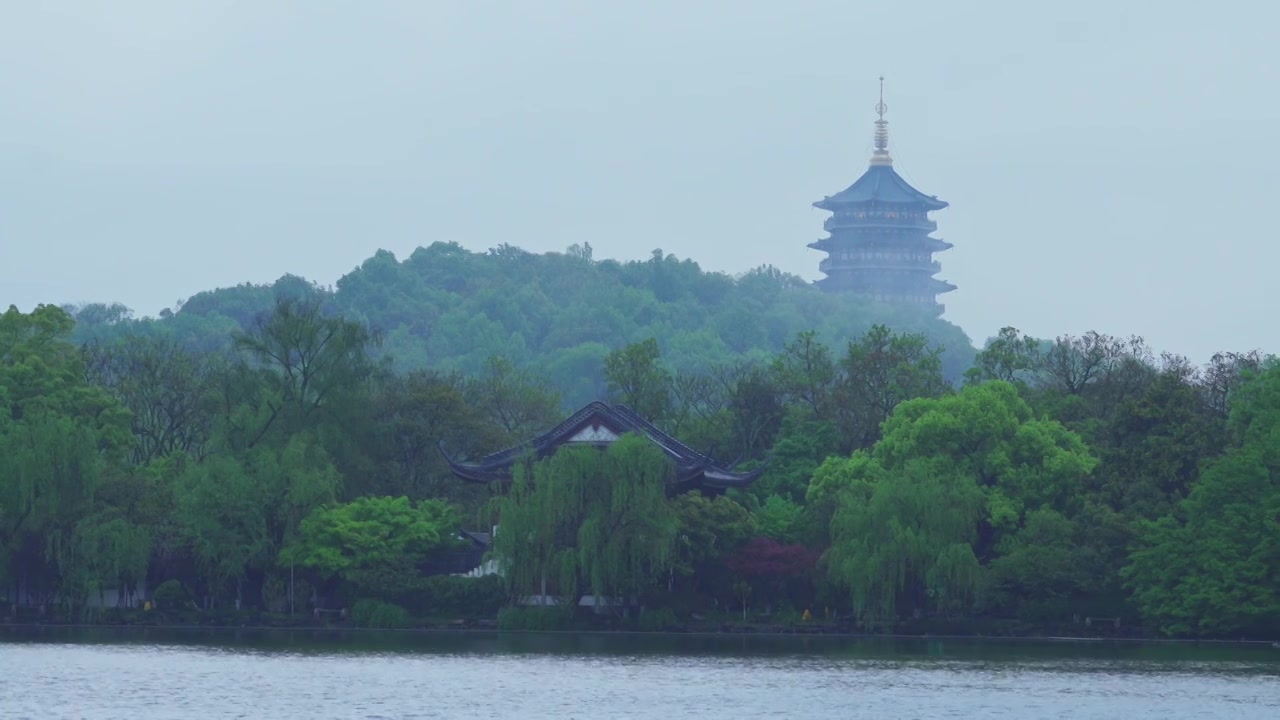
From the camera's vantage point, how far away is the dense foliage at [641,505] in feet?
132

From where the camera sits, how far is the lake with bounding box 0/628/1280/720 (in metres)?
27.2

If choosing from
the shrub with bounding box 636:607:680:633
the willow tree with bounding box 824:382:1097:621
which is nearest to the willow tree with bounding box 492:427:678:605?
the shrub with bounding box 636:607:680:633

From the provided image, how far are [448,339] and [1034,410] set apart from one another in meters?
53.4

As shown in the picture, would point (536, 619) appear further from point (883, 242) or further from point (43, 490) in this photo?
point (883, 242)

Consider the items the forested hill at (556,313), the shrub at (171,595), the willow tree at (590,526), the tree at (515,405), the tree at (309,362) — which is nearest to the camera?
the willow tree at (590,526)

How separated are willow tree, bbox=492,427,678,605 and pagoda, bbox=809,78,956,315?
267 feet

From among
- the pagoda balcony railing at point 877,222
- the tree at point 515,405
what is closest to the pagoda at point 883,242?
the pagoda balcony railing at point 877,222

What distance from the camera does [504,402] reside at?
59.2 metres

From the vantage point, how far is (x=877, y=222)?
124875mm

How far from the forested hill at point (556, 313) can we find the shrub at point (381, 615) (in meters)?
42.3

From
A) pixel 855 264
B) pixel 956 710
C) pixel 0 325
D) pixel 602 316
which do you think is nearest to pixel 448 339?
pixel 602 316

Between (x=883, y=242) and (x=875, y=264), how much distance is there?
1356 mm

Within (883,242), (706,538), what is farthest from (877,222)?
(706,538)

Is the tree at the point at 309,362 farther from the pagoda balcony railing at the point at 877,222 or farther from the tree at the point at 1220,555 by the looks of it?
the pagoda balcony railing at the point at 877,222
